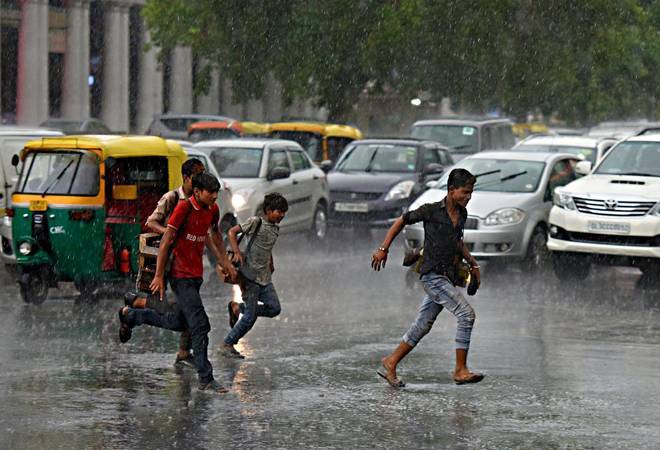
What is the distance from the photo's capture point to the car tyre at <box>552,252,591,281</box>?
719 inches

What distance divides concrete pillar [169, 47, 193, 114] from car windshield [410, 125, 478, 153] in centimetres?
3943

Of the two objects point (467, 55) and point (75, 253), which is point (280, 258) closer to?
point (75, 253)

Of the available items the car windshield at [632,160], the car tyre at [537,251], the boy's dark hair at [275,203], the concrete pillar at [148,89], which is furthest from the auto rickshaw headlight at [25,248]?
the concrete pillar at [148,89]

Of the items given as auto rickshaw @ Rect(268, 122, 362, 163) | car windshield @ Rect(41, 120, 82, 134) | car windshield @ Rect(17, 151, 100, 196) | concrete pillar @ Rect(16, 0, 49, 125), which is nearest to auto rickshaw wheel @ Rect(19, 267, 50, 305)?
car windshield @ Rect(17, 151, 100, 196)

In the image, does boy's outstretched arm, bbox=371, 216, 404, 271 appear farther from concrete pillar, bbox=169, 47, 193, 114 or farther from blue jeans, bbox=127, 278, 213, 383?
concrete pillar, bbox=169, 47, 193, 114

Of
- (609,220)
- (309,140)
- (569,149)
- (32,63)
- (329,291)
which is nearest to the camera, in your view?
(329,291)

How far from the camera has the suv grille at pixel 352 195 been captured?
80.3 feet

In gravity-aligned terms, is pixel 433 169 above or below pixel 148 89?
above

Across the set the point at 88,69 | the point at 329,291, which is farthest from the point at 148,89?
the point at 329,291

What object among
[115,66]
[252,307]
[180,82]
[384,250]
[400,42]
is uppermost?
[400,42]

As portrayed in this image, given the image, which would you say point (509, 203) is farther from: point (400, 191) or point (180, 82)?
point (180, 82)

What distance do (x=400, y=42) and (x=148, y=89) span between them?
2958 centimetres

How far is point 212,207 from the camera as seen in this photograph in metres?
10.7

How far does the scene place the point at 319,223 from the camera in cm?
A: 2452
